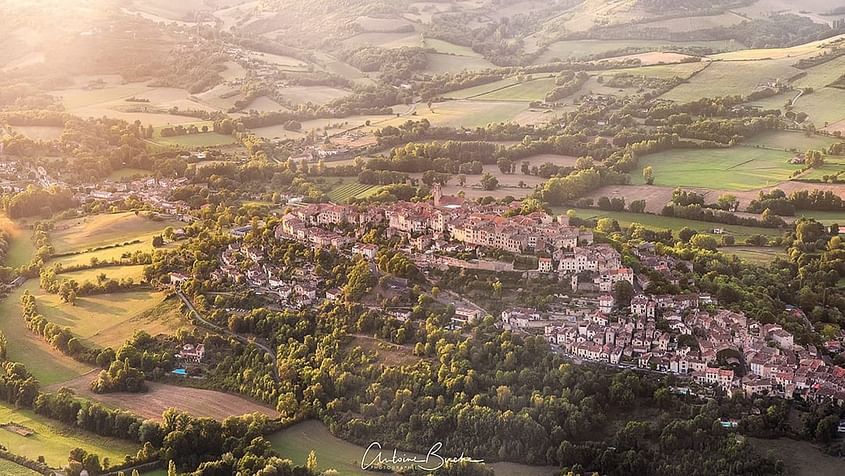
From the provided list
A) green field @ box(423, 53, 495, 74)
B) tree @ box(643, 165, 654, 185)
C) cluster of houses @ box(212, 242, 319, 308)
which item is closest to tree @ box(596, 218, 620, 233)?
tree @ box(643, 165, 654, 185)

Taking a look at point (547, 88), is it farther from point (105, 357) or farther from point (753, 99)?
point (105, 357)

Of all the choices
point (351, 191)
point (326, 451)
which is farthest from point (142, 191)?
point (326, 451)

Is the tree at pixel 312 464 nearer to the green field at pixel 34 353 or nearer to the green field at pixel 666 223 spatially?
the green field at pixel 34 353

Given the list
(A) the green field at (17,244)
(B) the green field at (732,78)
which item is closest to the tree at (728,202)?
(B) the green field at (732,78)

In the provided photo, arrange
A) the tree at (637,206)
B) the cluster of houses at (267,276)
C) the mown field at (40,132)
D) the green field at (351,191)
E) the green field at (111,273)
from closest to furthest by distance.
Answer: the cluster of houses at (267,276)
the green field at (111,273)
the tree at (637,206)
the green field at (351,191)
the mown field at (40,132)

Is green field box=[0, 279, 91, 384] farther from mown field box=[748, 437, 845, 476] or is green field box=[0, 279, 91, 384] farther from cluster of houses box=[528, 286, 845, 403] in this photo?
mown field box=[748, 437, 845, 476]
